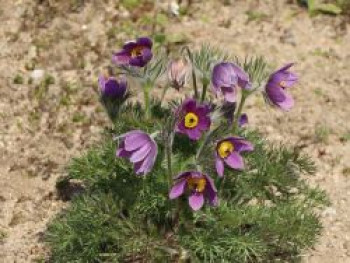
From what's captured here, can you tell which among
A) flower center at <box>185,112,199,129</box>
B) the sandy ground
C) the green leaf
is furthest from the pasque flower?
the green leaf

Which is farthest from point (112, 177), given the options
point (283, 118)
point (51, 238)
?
point (283, 118)

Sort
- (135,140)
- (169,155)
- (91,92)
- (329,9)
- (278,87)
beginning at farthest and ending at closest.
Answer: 1. (329,9)
2. (91,92)
3. (278,87)
4. (169,155)
5. (135,140)

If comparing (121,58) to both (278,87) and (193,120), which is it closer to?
(193,120)

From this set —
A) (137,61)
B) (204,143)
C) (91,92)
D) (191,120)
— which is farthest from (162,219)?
(91,92)

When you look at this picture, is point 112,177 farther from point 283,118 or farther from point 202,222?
point 283,118

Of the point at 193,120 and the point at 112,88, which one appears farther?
the point at 112,88

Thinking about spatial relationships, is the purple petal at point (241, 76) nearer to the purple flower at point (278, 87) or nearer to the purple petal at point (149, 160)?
the purple flower at point (278, 87)

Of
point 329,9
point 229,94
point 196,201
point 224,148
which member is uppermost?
point 329,9
